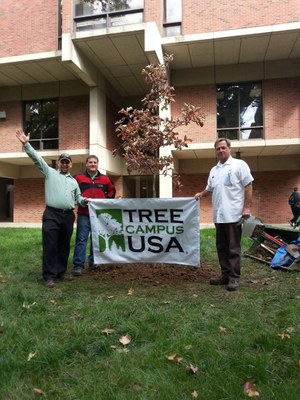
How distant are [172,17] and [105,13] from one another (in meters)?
2.80

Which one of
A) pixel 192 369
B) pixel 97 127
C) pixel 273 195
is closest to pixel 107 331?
pixel 192 369

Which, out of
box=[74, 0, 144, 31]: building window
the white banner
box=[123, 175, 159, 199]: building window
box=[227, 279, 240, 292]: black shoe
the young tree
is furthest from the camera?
box=[123, 175, 159, 199]: building window

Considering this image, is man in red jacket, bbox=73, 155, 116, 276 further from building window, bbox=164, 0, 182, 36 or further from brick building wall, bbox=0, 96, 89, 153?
brick building wall, bbox=0, 96, 89, 153

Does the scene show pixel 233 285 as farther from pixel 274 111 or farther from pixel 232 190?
pixel 274 111

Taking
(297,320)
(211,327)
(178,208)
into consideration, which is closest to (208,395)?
(211,327)

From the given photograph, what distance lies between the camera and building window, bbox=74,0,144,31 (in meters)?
15.4

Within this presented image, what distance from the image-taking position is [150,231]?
18.1ft

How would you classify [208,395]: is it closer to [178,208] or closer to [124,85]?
[178,208]

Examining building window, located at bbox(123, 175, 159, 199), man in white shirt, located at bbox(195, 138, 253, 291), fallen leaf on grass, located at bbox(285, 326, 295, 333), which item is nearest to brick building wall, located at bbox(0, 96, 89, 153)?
building window, located at bbox(123, 175, 159, 199)

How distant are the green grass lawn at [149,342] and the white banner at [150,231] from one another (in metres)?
0.53

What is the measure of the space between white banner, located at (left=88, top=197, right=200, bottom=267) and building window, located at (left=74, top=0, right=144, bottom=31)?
12.3m

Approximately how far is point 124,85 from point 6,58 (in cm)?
562

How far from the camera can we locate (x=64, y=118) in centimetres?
1844

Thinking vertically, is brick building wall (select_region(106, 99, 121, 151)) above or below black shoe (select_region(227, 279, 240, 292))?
above
